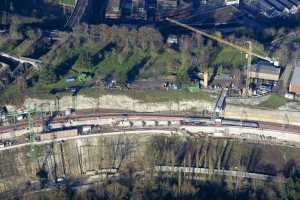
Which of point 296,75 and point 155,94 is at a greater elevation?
point 296,75

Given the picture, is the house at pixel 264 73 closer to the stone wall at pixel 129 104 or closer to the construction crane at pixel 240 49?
the construction crane at pixel 240 49

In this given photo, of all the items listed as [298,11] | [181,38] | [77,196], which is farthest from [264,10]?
[77,196]

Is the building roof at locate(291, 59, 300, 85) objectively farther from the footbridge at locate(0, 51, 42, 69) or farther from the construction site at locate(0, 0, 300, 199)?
the footbridge at locate(0, 51, 42, 69)

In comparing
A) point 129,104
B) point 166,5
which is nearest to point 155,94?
point 129,104

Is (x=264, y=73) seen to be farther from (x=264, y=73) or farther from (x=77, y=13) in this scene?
(x=77, y=13)

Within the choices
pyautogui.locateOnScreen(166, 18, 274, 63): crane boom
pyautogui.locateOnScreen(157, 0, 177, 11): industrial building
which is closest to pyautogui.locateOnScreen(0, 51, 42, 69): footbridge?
pyautogui.locateOnScreen(166, 18, 274, 63): crane boom

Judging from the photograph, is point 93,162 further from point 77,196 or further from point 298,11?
point 298,11

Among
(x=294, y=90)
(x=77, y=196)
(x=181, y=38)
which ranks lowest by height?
(x=77, y=196)
